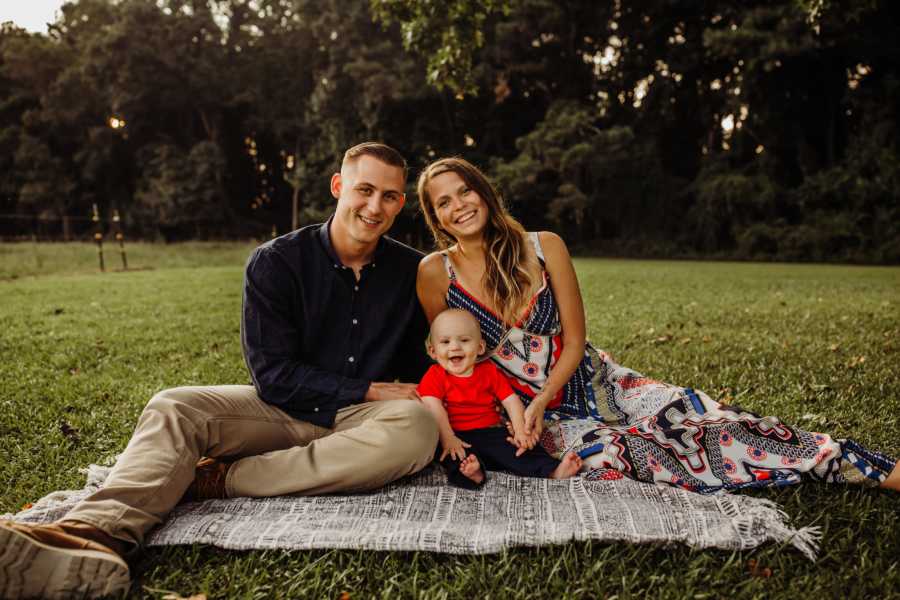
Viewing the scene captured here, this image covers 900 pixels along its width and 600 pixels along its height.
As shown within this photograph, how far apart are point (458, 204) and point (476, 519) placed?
5.31 ft

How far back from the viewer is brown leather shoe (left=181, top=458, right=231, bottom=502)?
2.60m

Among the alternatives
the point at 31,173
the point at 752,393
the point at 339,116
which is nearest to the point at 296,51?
the point at 339,116

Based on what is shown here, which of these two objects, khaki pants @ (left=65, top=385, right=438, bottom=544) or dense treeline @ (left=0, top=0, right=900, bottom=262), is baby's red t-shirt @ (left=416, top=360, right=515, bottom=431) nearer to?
khaki pants @ (left=65, top=385, right=438, bottom=544)

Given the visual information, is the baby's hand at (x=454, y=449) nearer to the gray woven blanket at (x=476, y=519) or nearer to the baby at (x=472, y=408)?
the baby at (x=472, y=408)

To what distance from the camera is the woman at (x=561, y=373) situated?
2807mm

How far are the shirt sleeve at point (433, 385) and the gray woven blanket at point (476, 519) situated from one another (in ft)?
1.56

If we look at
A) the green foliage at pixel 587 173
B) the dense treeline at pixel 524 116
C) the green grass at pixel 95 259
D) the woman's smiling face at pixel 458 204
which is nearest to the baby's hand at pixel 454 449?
the woman's smiling face at pixel 458 204

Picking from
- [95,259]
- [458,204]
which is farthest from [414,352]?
[95,259]

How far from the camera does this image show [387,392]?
115 inches

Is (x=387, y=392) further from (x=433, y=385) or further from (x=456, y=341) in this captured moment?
(x=456, y=341)

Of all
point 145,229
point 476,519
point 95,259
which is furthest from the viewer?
point 145,229

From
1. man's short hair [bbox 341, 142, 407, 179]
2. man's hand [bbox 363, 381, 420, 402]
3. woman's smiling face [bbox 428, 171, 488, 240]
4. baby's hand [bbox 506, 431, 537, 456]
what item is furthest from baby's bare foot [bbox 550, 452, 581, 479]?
man's short hair [bbox 341, 142, 407, 179]

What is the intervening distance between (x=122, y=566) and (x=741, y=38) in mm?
27348

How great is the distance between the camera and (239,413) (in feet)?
9.00
